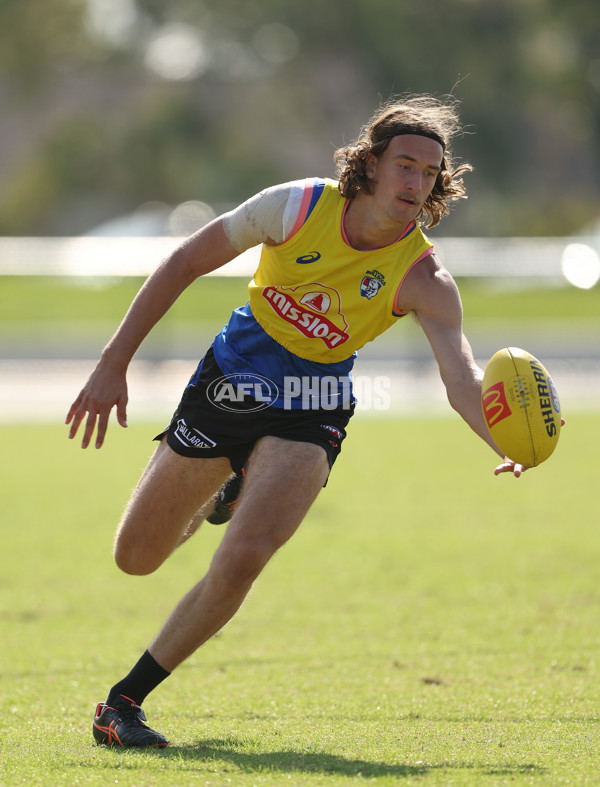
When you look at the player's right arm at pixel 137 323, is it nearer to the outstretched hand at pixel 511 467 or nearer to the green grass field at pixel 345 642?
the green grass field at pixel 345 642

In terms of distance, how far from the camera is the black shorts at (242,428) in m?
4.87

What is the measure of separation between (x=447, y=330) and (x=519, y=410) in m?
0.45

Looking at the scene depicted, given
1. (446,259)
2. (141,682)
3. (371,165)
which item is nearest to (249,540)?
(141,682)

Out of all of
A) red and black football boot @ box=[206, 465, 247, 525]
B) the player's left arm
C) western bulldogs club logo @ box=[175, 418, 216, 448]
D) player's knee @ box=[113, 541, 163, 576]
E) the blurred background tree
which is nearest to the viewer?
the player's left arm

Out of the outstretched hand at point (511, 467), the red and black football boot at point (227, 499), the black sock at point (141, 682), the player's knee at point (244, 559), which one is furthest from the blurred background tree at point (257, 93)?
the player's knee at point (244, 559)

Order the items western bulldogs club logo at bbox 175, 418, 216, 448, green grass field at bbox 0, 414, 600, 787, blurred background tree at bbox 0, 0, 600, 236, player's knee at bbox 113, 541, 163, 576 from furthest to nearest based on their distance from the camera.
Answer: blurred background tree at bbox 0, 0, 600, 236, player's knee at bbox 113, 541, 163, 576, western bulldogs club logo at bbox 175, 418, 216, 448, green grass field at bbox 0, 414, 600, 787

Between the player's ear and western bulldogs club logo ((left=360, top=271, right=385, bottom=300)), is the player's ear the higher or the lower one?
the higher one

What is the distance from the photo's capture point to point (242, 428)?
4914 mm

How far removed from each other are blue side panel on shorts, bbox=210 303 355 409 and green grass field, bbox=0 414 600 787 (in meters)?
1.32

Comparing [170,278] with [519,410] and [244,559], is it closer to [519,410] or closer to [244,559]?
[244,559]

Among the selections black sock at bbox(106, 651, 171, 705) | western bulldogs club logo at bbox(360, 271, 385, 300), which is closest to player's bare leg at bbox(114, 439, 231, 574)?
black sock at bbox(106, 651, 171, 705)

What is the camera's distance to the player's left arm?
189 inches

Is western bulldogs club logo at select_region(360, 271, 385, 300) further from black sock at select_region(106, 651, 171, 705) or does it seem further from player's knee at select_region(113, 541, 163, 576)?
black sock at select_region(106, 651, 171, 705)

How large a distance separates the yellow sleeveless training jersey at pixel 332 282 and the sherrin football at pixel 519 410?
511 mm
